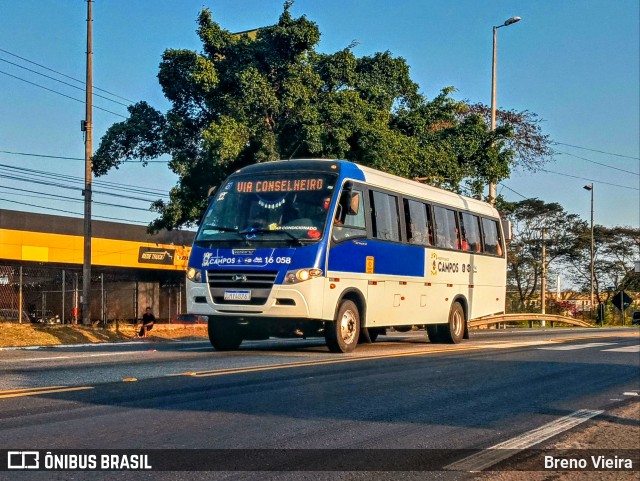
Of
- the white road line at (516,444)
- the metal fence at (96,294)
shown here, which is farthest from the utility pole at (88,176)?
the white road line at (516,444)

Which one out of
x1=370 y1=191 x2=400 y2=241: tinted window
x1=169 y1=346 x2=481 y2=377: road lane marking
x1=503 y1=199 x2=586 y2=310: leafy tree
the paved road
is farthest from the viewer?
x1=503 y1=199 x2=586 y2=310: leafy tree

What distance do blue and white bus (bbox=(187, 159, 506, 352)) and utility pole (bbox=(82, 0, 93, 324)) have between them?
30.2 feet

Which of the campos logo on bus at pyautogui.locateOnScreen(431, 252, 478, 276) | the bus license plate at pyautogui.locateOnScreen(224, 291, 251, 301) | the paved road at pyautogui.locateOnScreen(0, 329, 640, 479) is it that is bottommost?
the paved road at pyautogui.locateOnScreen(0, 329, 640, 479)

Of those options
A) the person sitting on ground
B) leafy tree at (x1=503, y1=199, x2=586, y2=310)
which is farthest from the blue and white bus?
leafy tree at (x1=503, y1=199, x2=586, y2=310)

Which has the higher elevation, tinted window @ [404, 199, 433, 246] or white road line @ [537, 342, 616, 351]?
tinted window @ [404, 199, 433, 246]

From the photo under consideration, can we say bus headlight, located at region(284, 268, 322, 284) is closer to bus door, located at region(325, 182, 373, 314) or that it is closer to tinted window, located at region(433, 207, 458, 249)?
bus door, located at region(325, 182, 373, 314)

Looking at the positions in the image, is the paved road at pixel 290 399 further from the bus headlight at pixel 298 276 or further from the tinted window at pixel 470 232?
the tinted window at pixel 470 232

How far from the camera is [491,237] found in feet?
71.6

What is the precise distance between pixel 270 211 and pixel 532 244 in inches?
1878

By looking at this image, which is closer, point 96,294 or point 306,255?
point 306,255

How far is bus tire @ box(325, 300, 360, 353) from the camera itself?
1398 cm

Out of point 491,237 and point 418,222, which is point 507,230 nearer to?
point 491,237

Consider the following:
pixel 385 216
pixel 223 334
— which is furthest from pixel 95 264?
pixel 385 216

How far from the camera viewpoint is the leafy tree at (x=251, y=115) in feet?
80.5
